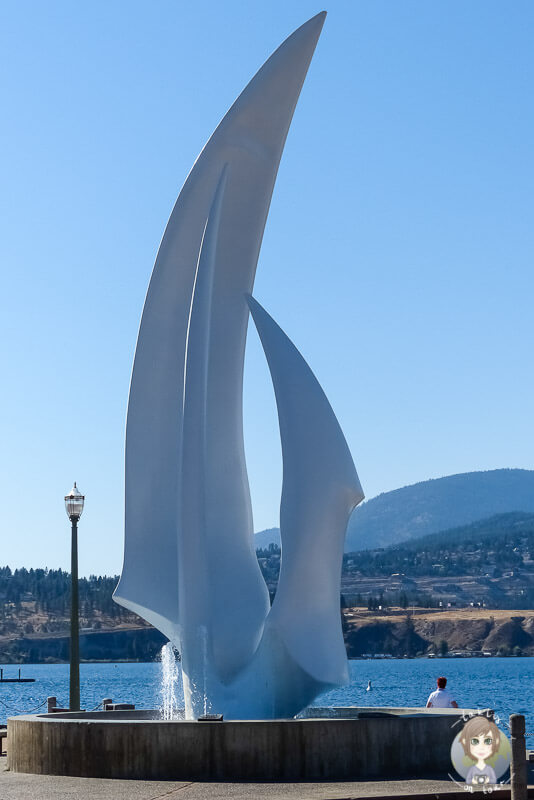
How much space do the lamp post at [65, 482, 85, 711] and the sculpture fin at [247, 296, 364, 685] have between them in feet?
11.7

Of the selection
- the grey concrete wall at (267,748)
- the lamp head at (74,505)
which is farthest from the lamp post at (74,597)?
the grey concrete wall at (267,748)

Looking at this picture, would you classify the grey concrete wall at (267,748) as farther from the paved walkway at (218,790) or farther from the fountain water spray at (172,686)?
the fountain water spray at (172,686)

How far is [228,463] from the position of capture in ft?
59.4

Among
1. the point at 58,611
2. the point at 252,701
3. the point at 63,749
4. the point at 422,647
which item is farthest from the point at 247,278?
the point at 58,611

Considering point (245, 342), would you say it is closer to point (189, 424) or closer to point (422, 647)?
point (189, 424)

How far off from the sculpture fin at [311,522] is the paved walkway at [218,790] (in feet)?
11.5

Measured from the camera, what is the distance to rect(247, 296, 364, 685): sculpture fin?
16.0 meters

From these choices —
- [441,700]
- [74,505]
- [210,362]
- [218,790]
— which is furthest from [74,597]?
[218,790]

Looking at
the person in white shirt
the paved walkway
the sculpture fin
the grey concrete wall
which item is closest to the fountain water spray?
the sculpture fin

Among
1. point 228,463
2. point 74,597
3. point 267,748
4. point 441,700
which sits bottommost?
point 267,748

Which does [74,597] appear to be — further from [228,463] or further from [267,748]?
[267,748]

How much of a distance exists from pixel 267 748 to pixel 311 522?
3810mm

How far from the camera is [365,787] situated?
39.5 ft

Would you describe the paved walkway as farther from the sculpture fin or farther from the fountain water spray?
the fountain water spray
